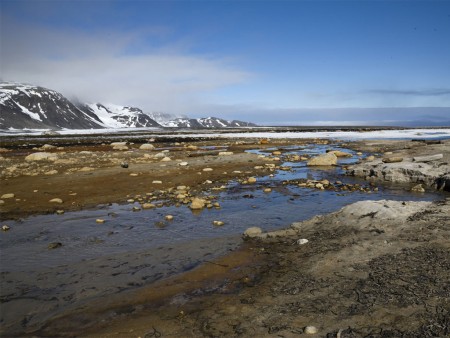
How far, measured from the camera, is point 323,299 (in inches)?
255

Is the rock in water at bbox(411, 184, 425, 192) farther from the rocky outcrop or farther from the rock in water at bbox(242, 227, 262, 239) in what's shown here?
the rock in water at bbox(242, 227, 262, 239)

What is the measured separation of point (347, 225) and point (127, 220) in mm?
8430

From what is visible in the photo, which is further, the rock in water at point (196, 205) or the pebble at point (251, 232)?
the rock in water at point (196, 205)

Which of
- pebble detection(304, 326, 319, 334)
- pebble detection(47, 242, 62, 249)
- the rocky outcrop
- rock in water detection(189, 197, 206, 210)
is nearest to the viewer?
pebble detection(304, 326, 319, 334)

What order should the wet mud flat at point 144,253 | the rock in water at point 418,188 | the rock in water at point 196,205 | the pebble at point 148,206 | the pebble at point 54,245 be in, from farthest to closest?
the rock in water at point 418,188 < the pebble at point 148,206 < the rock in water at point 196,205 < the pebble at point 54,245 < the wet mud flat at point 144,253

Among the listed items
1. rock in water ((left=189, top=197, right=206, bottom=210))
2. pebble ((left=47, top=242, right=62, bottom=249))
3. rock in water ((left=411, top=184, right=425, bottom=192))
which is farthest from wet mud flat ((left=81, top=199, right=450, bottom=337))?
rock in water ((left=411, top=184, right=425, bottom=192))

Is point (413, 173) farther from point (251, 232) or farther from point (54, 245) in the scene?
point (54, 245)

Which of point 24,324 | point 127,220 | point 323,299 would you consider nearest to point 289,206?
point 127,220

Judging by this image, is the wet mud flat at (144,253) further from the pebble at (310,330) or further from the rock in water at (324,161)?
the rock in water at (324,161)

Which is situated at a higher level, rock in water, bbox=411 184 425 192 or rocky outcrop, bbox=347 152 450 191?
rocky outcrop, bbox=347 152 450 191

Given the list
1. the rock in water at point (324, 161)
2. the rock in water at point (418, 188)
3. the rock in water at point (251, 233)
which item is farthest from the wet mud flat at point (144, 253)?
the rock in water at point (324, 161)

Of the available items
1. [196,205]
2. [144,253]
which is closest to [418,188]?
[196,205]

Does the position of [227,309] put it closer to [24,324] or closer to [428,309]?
[428,309]

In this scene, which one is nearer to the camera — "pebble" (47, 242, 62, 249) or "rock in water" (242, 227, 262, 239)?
"pebble" (47, 242, 62, 249)
